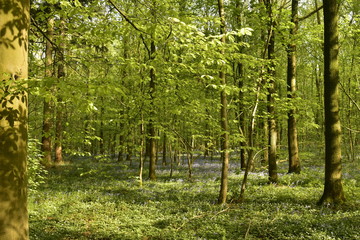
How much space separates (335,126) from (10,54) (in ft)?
31.1

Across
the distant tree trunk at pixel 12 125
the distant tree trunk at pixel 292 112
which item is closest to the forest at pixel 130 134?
the distant tree trunk at pixel 12 125

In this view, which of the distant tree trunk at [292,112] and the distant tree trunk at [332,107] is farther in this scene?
the distant tree trunk at [292,112]

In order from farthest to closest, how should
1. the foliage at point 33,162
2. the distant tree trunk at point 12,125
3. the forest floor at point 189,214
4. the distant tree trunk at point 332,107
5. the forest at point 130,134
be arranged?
the distant tree trunk at point 332,107, the foliage at point 33,162, the forest floor at point 189,214, the forest at point 130,134, the distant tree trunk at point 12,125

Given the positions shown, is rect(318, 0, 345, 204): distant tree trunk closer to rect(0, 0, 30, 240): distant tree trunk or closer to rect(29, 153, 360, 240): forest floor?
rect(29, 153, 360, 240): forest floor

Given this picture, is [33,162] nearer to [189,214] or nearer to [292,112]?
[189,214]

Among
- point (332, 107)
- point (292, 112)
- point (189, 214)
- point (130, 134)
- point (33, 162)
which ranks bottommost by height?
point (189, 214)

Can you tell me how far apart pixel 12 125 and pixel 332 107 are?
939 centimetres

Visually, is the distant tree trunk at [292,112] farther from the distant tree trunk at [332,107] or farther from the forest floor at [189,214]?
the distant tree trunk at [332,107]

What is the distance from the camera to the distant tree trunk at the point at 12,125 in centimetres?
302

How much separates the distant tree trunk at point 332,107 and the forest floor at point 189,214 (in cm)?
71

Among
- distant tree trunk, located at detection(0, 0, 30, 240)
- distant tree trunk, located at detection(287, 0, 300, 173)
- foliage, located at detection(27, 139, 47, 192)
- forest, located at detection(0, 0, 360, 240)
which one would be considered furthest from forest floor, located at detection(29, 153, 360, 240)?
distant tree trunk, located at detection(0, 0, 30, 240)

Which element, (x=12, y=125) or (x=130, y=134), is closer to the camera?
(x=12, y=125)

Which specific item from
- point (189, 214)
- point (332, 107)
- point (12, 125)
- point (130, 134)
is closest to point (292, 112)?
point (332, 107)

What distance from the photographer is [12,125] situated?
10.2 ft
